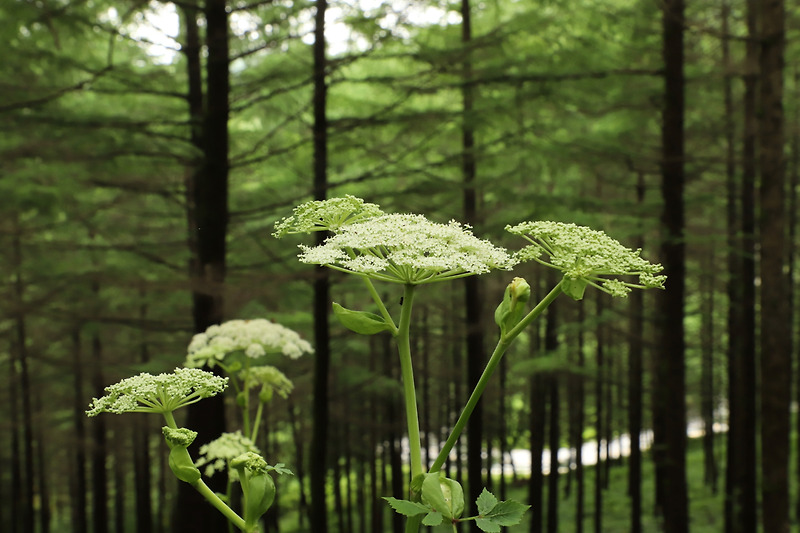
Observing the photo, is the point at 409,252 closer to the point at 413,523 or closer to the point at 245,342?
the point at 413,523

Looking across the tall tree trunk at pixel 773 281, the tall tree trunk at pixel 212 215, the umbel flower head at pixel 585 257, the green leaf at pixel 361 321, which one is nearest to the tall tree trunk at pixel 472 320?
the tall tree trunk at pixel 773 281

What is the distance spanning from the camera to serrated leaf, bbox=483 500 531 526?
132 centimetres

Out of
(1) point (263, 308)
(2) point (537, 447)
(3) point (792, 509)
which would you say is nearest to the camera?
(1) point (263, 308)

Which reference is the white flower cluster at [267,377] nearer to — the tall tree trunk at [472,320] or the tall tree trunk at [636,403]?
the tall tree trunk at [472,320]

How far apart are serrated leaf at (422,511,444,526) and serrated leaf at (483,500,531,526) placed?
0.15 m

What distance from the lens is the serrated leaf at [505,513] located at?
4.31 ft

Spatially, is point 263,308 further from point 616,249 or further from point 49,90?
point 616,249

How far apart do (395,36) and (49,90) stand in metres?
4.30

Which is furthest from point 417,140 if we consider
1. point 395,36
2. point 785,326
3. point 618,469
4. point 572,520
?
point 618,469

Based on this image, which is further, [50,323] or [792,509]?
[792,509]

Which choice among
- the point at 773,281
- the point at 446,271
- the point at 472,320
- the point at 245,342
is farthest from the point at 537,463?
the point at 446,271

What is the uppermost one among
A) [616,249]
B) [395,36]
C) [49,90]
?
[395,36]

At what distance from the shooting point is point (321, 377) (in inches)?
292

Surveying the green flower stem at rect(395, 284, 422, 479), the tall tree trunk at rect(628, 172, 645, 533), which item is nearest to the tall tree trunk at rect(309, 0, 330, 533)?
the green flower stem at rect(395, 284, 422, 479)
